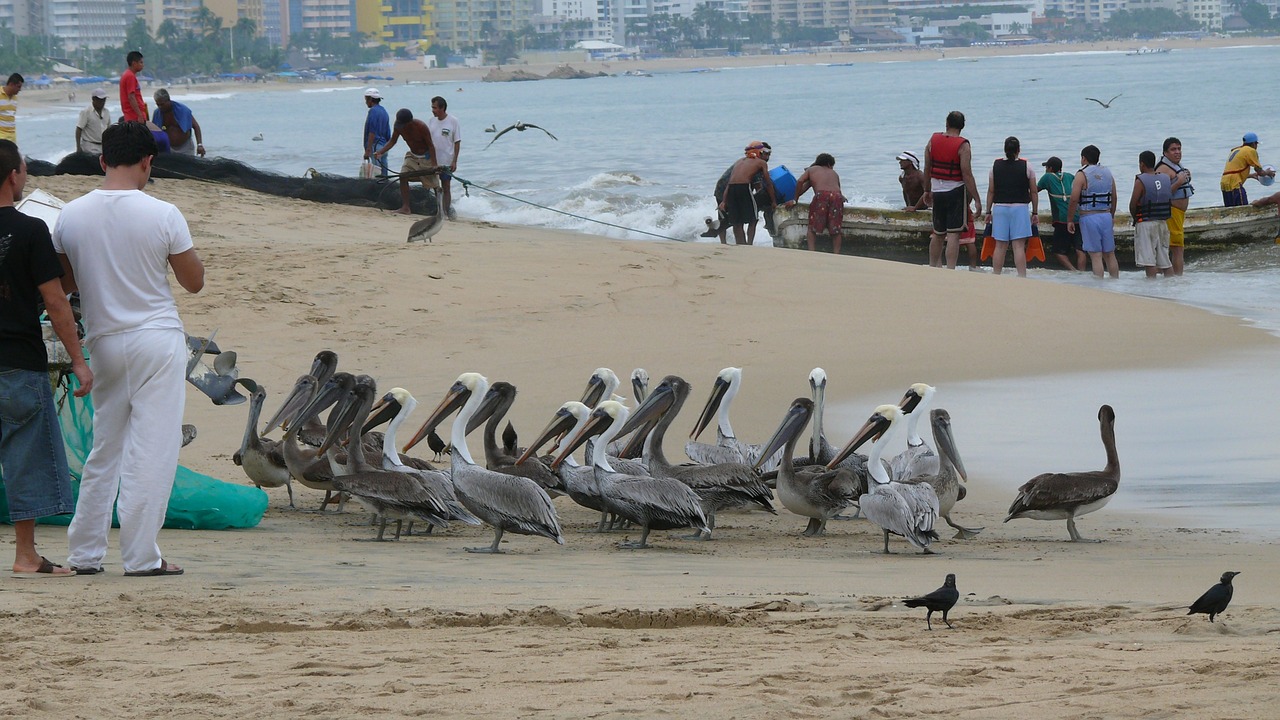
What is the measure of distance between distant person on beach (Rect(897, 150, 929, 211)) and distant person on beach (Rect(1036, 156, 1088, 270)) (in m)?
1.74

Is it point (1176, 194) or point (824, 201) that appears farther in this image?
point (824, 201)

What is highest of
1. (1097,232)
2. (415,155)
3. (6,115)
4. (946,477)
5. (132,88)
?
(132,88)

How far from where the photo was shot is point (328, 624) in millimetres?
4703

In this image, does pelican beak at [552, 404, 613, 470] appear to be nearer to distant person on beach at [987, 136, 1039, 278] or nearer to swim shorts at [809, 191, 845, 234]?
distant person on beach at [987, 136, 1039, 278]

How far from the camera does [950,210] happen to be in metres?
16.1

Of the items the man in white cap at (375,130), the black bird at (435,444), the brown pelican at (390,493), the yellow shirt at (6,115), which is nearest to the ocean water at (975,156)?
the black bird at (435,444)

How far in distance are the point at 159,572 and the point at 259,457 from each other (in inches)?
94.4

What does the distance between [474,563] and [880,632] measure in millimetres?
2199

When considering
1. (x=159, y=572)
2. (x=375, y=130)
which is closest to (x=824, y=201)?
(x=375, y=130)

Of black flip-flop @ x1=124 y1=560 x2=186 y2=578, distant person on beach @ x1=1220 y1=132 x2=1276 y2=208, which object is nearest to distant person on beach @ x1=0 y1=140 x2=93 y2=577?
black flip-flop @ x1=124 y1=560 x2=186 y2=578

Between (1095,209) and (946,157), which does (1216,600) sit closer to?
(946,157)

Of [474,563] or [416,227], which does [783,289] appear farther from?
[474,563]

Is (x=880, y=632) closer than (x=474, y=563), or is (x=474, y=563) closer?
(x=880, y=632)

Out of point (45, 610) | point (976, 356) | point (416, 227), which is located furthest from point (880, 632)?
point (416, 227)
